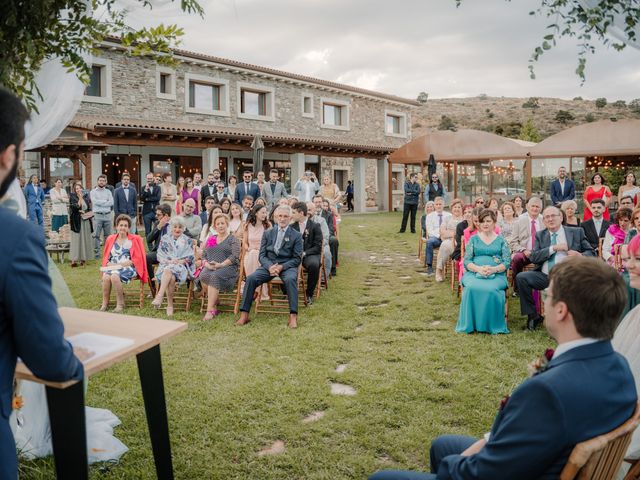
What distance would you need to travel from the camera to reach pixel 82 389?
5.82 ft

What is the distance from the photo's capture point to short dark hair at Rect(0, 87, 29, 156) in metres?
1.35

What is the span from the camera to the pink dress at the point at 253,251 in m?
7.05

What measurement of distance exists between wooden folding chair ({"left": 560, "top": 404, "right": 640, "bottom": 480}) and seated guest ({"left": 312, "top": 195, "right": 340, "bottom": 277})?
24.6ft

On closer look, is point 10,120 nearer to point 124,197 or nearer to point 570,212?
point 570,212

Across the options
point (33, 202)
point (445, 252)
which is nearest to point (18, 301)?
point (445, 252)

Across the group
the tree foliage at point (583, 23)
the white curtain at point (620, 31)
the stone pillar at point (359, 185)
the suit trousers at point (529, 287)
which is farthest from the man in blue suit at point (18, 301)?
the stone pillar at point (359, 185)

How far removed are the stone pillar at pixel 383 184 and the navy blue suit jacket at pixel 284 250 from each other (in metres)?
18.6

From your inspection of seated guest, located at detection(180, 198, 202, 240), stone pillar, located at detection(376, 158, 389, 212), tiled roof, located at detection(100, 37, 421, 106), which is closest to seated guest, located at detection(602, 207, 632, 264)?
seated guest, located at detection(180, 198, 202, 240)

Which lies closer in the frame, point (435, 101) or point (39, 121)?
point (39, 121)

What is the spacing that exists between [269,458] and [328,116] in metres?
21.8

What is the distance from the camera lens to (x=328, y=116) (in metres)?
23.5

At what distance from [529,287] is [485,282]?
1.74ft

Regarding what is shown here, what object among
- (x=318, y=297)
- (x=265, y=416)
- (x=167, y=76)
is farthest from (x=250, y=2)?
(x=167, y=76)

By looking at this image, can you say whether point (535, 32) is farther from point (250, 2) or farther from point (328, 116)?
point (328, 116)
